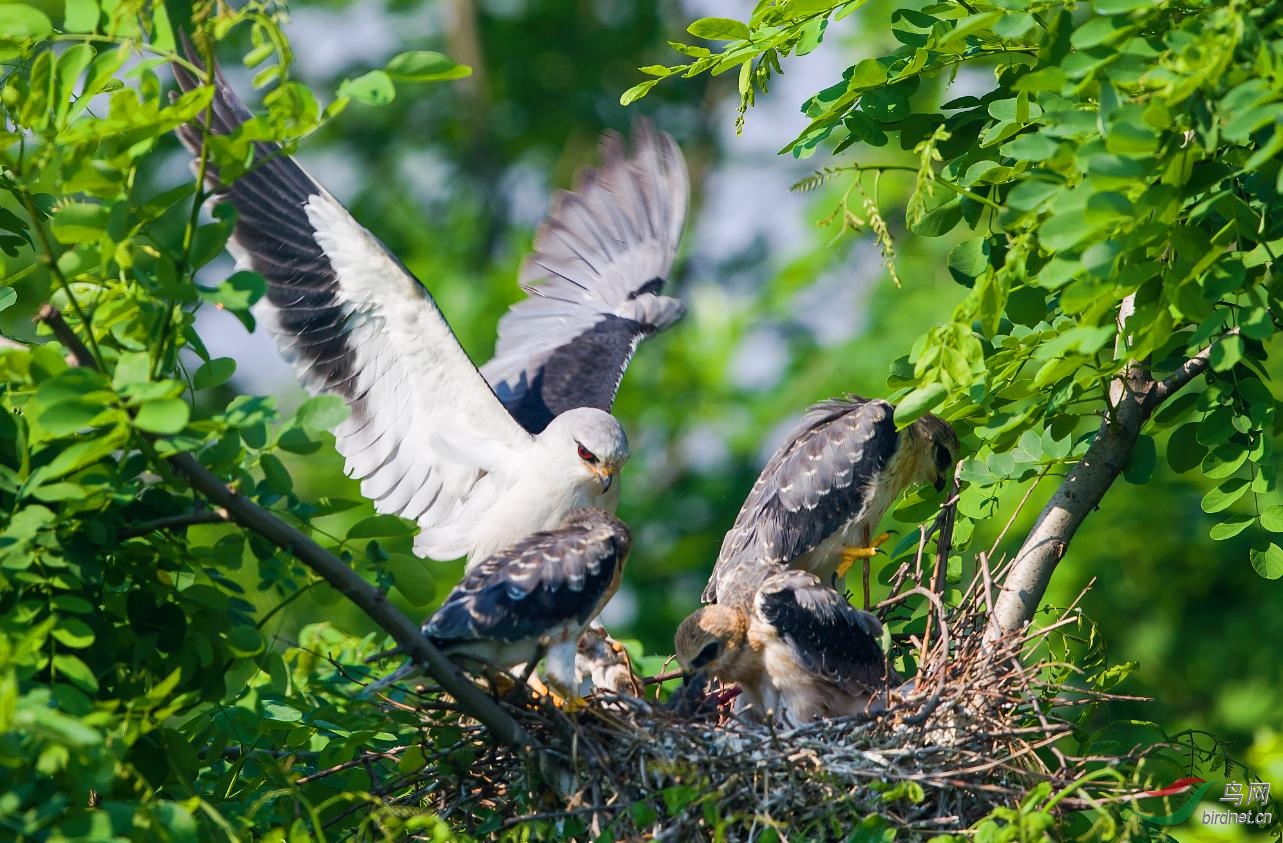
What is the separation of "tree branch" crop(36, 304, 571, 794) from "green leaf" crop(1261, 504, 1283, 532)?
2591 millimetres

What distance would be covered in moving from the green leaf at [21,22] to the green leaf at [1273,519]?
392 centimetres

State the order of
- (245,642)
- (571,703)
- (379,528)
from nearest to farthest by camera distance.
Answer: (245,642) → (379,528) → (571,703)

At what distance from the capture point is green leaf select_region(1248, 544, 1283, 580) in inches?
177

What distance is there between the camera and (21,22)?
336cm

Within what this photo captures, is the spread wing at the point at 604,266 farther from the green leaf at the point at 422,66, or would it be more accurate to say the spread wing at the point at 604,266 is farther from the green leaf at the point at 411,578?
the green leaf at the point at 422,66

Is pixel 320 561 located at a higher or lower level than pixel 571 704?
higher

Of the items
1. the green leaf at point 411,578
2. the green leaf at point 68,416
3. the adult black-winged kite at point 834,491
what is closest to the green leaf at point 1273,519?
the adult black-winged kite at point 834,491

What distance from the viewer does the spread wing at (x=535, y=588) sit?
4312 mm

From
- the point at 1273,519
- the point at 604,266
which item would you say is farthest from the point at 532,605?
the point at 604,266

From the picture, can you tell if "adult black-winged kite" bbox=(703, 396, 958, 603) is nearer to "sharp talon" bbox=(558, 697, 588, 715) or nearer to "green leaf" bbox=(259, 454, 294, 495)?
"sharp talon" bbox=(558, 697, 588, 715)

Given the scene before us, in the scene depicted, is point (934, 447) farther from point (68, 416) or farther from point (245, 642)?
point (68, 416)

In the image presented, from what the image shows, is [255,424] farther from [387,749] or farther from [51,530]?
[387,749]

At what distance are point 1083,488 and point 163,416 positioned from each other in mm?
3259

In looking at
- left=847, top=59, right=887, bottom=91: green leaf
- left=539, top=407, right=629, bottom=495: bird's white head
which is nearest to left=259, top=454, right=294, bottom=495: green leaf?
left=847, top=59, right=887, bottom=91: green leaf
